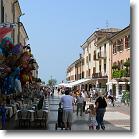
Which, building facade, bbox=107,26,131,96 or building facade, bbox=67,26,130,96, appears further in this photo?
building facade, bbox=67,26,130,96

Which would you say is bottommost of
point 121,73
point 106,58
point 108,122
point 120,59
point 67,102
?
point 108,122

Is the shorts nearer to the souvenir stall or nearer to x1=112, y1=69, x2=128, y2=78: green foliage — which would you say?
the souvenir stall

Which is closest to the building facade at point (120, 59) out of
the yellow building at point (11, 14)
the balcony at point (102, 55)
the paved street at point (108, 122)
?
the balcony at point (102, 55)

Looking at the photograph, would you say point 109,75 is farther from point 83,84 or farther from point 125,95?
point 125,95

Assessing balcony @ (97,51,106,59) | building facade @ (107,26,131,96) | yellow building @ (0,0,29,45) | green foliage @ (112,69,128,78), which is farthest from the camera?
balcony @ (97,51,106,59)

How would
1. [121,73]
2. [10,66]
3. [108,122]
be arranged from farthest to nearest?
[121,73] → [10,66] → [108,122]

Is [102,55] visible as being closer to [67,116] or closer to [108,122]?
[108,122]

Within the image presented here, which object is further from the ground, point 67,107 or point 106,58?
point 106,58

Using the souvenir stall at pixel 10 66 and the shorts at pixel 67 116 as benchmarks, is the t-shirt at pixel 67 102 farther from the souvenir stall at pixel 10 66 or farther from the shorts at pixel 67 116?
the souvenir stall at pixel 10 66

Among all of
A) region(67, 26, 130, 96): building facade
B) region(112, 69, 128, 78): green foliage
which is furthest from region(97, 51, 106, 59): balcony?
region(112, 69, 128, 78): green foliage

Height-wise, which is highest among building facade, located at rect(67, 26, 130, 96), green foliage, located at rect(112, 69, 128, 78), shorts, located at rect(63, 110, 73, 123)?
building facade, located at rect(67, 26, 130, 96)

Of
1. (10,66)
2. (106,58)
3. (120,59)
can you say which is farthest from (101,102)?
(106,58)

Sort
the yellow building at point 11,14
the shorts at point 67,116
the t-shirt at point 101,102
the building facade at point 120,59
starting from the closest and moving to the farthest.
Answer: the shorts at point 67,116, the t-shirt at point 101,102, the yellow building at point 11,14, the building facade at point 120,59

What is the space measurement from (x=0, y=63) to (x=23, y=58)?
10.1ft
